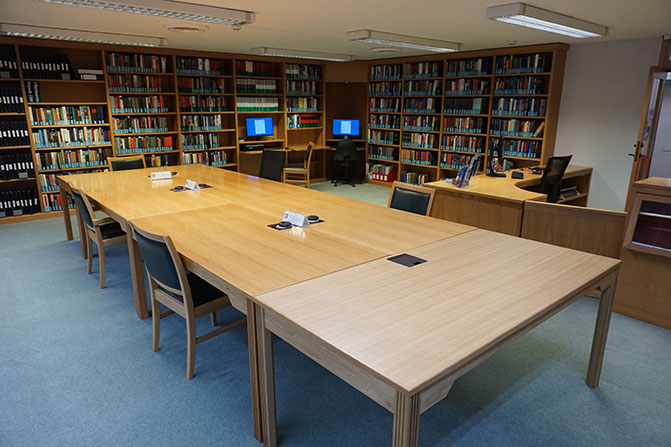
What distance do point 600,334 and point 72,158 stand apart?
256 inches

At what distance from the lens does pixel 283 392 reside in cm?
232

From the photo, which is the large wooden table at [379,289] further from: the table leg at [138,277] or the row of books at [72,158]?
the row of books at [72,158]

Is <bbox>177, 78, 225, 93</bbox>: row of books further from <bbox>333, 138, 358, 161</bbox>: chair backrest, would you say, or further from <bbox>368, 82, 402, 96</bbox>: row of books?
<bbox>368, 82, 402, 96</bbox>: row of books

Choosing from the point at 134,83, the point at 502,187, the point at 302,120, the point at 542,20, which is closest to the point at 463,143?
the point at 502,187

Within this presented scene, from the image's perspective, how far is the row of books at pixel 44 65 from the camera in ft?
18.3

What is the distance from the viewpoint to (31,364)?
258 centimetres

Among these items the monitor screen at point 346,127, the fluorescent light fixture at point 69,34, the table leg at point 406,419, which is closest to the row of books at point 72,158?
the fluorescent light fixture at point 69,34

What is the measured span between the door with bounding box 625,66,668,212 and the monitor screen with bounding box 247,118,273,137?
566cm

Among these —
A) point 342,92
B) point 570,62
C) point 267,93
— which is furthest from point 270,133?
point 570,62

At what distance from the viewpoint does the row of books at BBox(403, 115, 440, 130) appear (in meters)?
7.49

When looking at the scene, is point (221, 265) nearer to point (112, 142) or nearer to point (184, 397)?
point (184, 397)

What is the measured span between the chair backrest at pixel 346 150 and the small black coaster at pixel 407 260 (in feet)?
19.6

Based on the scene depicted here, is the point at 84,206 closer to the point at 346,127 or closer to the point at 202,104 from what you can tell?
the point at 202,104

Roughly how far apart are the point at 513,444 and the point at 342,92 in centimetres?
792
